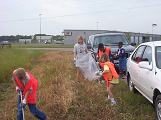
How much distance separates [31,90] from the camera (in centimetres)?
340

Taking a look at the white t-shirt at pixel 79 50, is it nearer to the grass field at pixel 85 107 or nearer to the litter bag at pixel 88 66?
the litter bag at pixel 88 66

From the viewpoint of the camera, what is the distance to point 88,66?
21.4ft

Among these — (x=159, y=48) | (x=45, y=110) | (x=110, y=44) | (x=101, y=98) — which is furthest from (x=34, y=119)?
(x=110, y=44)

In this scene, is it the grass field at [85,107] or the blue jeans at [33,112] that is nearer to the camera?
the blue jeans at [33,112]

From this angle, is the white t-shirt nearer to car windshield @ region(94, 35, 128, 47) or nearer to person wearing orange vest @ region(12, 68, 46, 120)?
car windshield @ region(94, 35, 128, 47)

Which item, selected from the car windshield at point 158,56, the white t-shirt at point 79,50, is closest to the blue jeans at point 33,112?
the car windshield at point 158,56

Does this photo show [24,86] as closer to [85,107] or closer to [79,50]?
[85,107]

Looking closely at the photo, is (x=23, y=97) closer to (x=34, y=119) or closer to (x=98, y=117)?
(x=34, y=119)

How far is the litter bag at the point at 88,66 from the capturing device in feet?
21.1

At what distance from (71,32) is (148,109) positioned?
52163 mm

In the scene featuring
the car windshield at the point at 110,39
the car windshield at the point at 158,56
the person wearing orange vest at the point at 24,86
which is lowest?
the person wearing orange vest at the point at 24,86

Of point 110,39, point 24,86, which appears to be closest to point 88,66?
point 110,39

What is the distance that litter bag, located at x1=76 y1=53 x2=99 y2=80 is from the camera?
21.1 ft

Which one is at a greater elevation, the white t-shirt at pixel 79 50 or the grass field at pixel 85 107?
the white t-shirt at pixel 79 50
